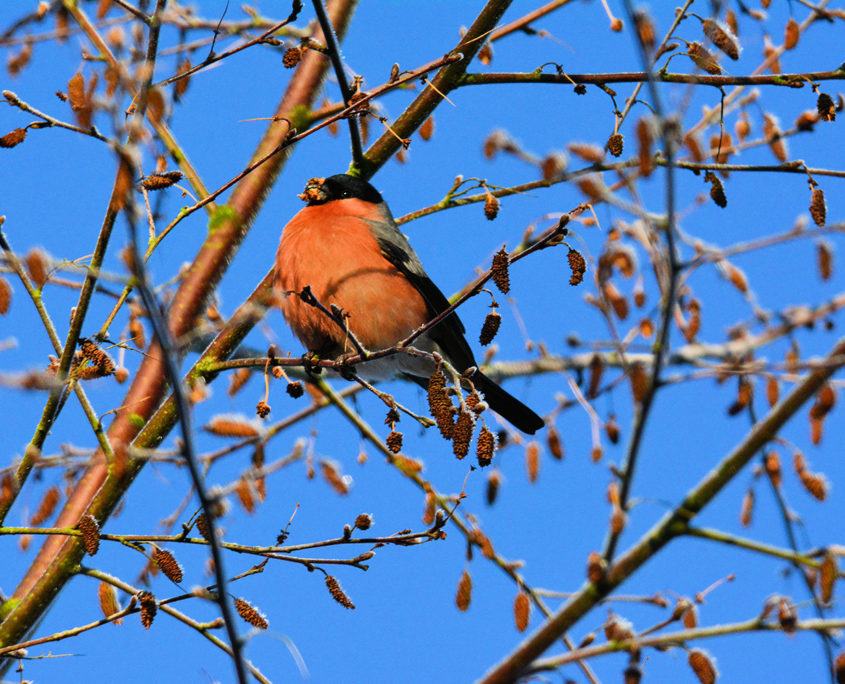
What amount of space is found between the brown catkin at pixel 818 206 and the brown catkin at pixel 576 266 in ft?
3.63

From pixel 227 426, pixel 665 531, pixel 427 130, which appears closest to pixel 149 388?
pixel 227 426

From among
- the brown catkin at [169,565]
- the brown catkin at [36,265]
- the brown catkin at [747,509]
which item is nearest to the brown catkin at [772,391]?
the brown catkin at [747,509]

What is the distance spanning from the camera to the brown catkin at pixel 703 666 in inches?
94.6

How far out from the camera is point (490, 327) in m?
2.29

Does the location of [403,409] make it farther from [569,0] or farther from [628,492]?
[569,0]

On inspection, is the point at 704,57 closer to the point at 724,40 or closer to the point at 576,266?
the point at 724,40

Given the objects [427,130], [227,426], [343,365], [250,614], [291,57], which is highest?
[427,130]

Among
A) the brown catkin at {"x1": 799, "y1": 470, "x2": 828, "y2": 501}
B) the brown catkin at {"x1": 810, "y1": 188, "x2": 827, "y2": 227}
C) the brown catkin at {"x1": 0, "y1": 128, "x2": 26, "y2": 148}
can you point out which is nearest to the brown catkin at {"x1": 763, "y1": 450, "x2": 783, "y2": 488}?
the brown catkin at {"x1": 799, "y1": 470, "x2": 828, "y2": 501}

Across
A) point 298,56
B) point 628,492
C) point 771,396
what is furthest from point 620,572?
point 298,56

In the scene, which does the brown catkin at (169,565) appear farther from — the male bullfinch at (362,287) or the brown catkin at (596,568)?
the male bullfinch at (362,287)

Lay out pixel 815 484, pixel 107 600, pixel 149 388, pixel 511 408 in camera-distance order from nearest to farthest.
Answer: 1. pixel 107 600
2. pixel 815 484
3. pixel 149 388
4. pixel 511 408

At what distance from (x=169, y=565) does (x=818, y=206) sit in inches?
90.3

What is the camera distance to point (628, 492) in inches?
78.6

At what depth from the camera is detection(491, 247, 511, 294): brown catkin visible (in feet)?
6.73
